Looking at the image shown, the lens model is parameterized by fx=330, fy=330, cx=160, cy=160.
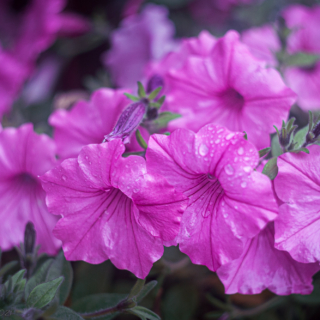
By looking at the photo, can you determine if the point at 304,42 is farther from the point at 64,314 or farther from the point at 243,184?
the point at 64,314

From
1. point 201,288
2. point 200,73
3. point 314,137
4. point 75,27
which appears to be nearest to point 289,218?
point 314,137

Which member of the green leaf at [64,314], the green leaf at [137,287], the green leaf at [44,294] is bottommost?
the green leaf at [64,314]

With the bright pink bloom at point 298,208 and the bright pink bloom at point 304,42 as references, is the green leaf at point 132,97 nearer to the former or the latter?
the bright pink bloom at point 298,208

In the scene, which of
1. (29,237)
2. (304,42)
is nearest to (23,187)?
(29,237)

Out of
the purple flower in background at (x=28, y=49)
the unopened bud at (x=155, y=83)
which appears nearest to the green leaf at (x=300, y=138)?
the unopened bud at (x=155, y=83)

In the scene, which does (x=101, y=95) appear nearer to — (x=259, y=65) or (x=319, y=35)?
(x=259, y=65)

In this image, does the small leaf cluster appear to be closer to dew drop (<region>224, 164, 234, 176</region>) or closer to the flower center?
dew drop (<region>224, 164, 234, 176</region>)
